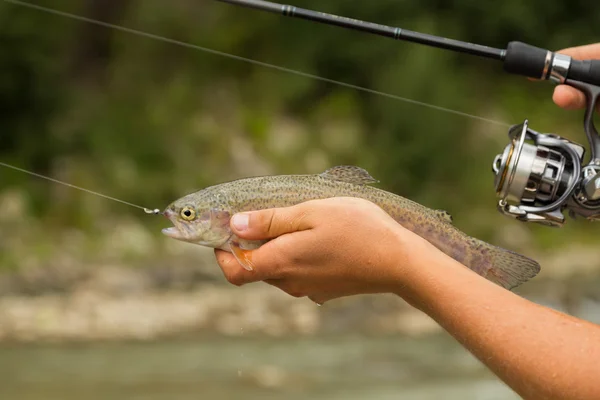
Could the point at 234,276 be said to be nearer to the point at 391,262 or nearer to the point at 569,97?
the point at 391,262

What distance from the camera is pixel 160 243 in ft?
24.4

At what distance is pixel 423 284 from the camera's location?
4.78 ft

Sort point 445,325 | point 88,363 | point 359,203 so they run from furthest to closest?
point 88,363, point 359,203, point 445,325

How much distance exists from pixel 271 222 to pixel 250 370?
4.46m

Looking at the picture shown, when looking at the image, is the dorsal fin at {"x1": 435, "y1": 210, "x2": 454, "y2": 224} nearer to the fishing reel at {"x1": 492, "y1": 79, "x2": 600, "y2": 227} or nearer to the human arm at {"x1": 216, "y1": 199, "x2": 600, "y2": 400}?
the fishing reel at {"x1": 492, "y1": 79, "x2": 600, "y2": 227}

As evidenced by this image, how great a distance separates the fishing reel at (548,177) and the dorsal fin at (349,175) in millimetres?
330

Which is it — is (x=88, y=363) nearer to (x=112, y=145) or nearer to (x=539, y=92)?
(x=112, y=145)

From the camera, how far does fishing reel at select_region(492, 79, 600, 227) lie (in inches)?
73.7

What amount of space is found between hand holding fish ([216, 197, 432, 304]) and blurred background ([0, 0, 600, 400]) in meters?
4.13

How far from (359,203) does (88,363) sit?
4.89 m

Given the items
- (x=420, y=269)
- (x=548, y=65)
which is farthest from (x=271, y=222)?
(x=548, y=65)

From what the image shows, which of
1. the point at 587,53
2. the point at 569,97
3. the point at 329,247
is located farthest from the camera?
the point at 587,53

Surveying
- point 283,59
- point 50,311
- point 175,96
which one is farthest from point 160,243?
point 283,59

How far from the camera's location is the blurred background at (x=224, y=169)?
239 inches
